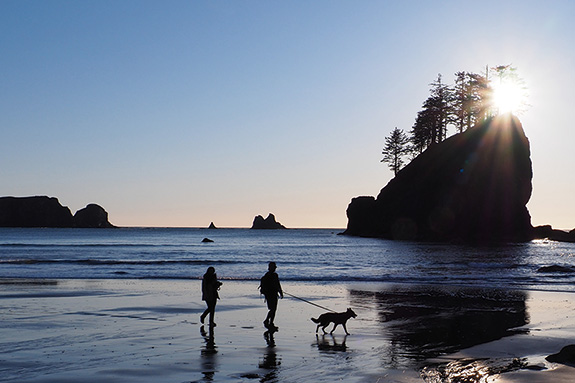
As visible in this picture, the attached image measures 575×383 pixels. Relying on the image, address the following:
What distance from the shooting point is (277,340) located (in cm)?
1402

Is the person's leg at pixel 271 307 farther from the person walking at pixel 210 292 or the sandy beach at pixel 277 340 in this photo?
the person walking at pixel 210 292

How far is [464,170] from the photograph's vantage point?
82625 mm

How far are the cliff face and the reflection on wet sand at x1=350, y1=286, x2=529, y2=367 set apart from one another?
180 feet

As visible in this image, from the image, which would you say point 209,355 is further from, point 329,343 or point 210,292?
point 210,292

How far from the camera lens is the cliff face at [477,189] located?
81.8 meters

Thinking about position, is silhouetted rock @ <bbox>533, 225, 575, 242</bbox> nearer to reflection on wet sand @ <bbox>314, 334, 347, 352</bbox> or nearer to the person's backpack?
the person's backpack

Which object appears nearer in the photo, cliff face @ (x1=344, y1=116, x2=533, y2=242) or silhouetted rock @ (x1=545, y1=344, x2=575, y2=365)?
silhouetted rock @ (x1=545, y1=344, x2=575, y2=365)

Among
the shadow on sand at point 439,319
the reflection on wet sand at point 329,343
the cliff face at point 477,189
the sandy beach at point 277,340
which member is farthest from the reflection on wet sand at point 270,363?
the cliff face at point 477,189

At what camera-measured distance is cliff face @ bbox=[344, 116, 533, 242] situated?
268ft

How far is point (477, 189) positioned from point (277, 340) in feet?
238

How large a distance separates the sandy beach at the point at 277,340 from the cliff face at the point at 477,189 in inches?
2329

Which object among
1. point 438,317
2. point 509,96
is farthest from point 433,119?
point 438,317

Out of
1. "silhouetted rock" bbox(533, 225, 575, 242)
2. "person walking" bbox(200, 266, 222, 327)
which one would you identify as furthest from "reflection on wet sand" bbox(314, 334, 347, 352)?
"silhouetted rock" bbox(533, 225, 575, 242)

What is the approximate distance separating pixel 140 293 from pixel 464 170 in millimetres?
65744
